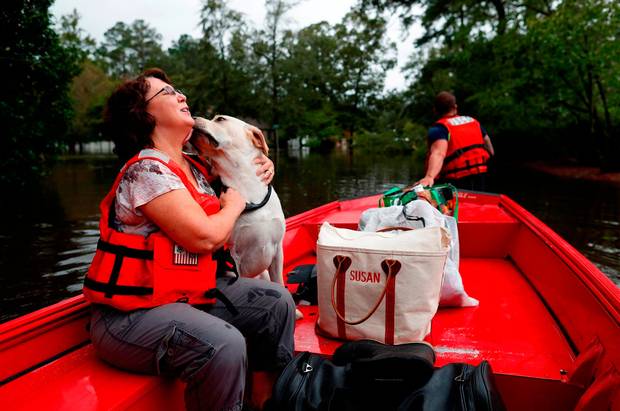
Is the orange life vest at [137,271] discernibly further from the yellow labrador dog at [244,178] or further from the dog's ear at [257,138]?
the dog's ear at [257,138]

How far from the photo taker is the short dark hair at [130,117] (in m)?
1.60

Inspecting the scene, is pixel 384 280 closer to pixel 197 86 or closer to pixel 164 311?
pixel 164 311

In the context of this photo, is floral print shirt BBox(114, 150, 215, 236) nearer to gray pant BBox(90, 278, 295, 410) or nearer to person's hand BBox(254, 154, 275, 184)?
gray pant BBox(90, 278, 295, 410)

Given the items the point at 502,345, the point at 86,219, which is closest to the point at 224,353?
the point at 502,345

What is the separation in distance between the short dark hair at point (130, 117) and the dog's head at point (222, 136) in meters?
0.29

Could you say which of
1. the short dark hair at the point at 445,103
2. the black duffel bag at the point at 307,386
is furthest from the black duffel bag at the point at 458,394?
the short dark hair at the point at 445,103

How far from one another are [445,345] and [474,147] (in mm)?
2735

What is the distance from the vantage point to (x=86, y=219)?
27.7ft

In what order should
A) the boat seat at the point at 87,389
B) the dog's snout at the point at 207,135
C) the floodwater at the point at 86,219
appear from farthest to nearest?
the floodwater at the point at 86,219 < the dog's snout at the point at 207,135 < the boat seat at the point at 87,389

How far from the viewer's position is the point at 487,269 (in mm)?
3160

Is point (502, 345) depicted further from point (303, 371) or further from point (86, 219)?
point (86, 219)

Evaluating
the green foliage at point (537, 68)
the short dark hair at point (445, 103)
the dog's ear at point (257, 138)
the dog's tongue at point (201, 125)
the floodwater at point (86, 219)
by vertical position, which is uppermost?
the green foliage at point (537, 68)

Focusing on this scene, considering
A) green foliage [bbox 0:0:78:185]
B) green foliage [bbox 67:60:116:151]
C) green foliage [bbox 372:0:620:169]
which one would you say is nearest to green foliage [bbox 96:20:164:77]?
green foliage [bbox 67:60:116:151]

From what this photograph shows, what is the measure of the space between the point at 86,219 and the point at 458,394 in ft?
27.5
